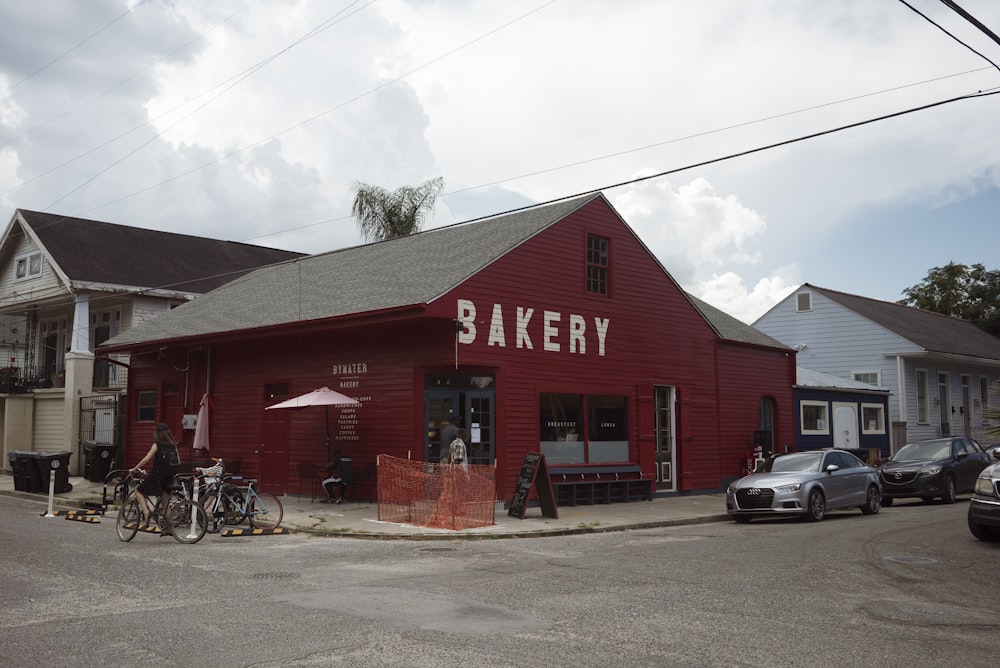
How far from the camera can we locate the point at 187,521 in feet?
44.6

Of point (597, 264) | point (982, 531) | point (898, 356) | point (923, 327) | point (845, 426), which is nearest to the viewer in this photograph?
point (982, 531)

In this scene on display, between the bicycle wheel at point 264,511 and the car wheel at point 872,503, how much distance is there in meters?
12.1

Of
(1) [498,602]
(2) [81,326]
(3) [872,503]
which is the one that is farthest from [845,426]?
(2) [81,326]

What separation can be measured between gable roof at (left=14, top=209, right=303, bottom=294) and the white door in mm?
22717

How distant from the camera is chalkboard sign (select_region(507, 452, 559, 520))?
17.2 m

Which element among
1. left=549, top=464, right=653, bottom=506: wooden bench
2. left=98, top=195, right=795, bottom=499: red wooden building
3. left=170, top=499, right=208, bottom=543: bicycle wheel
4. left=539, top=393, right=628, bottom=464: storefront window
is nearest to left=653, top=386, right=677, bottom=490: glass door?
left=98, top=195, right=795, bottom=499: red wooden building

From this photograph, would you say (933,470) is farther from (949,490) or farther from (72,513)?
(72,513)

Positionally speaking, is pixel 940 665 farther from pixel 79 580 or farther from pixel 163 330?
pixel 163 330

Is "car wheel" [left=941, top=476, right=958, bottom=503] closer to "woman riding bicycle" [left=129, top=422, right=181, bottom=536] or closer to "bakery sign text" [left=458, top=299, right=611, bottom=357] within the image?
"bakery sign text" [left=458, top=299, right=611, bottom=357]

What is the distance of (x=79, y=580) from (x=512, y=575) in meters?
4.80

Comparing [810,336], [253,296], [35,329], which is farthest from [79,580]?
[810,336]

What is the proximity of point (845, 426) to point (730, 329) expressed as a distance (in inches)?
265

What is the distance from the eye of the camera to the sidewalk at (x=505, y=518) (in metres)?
14.9

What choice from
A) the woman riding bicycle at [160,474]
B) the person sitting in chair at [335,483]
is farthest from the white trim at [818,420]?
the woman riding bicycle at [160,474]
